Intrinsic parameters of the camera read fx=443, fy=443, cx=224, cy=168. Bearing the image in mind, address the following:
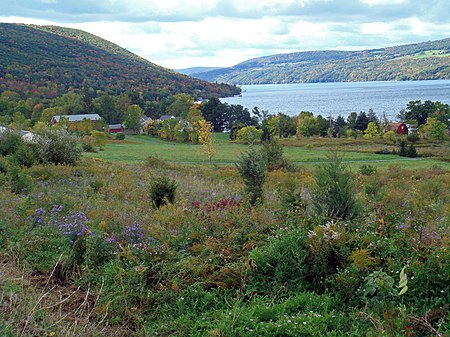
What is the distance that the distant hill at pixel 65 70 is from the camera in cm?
12212

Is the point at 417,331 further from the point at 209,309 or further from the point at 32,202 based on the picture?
the point at 32,202

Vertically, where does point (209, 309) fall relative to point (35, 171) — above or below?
above

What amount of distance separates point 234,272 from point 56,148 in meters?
16.0

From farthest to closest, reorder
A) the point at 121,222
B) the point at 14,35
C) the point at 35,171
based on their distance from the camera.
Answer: the point at 14,35, the point at 35,171, the point at 121,222

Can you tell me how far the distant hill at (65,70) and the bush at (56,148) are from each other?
98.2 metres

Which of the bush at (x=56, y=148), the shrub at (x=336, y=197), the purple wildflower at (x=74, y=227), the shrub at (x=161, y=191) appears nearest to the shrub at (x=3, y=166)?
the bush at (x=56, y=148)

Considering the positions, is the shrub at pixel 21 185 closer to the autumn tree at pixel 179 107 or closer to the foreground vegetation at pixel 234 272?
the foreground vegetation at pixel 234 272

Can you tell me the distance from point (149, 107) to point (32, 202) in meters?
104

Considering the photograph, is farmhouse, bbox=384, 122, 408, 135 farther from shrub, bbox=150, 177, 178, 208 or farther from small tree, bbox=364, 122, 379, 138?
shrub, bbox=150, 177, 178, 208

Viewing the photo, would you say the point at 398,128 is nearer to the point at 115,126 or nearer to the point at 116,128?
the point at 116,128

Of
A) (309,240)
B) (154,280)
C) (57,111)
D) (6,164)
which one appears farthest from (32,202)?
(57,111)

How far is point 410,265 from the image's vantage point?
4.66 metres

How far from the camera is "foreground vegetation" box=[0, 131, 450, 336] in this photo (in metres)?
4.22

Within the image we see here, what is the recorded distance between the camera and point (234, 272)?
17.9 ft
